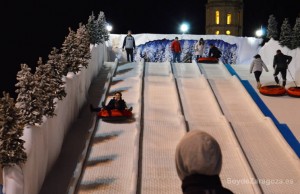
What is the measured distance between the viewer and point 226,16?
75.5 meters

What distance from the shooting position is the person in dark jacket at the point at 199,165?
8.66 feet

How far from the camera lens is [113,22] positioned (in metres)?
50.8

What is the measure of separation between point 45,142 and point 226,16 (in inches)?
2723

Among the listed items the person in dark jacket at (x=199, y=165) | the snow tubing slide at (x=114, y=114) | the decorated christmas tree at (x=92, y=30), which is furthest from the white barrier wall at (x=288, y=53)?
the person in dark jacket at (x=199, y=165)

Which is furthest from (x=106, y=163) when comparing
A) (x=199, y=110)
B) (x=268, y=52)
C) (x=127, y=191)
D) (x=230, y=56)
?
(x=230, y=56)

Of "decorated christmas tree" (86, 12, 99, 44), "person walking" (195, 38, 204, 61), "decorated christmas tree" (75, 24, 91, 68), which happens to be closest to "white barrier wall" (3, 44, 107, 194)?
"decorated christmas tree" (75, 24, 91, 68)

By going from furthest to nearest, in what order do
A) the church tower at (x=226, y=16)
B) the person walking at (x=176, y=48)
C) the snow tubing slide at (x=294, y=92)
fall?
the church tower at (x=226, y=16), the person walking at (x=176, y=48), the snow tubing slide at (x=294, y=92)

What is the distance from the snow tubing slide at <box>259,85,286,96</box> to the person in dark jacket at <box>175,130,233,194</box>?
12.4 metres

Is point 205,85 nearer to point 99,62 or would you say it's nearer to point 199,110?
point 199,110

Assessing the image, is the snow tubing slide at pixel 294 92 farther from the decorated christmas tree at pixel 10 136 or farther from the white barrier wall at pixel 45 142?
the decorated christmas tree at pixel 10 136

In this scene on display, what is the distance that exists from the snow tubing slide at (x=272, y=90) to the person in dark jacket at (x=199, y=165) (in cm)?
1236

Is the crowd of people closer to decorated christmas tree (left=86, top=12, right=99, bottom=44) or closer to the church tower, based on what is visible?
decorated christmas tree (left=86, top=12, right=99, bottom=44)

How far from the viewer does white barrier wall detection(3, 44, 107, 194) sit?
6855 mm

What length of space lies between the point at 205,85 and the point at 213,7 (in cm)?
6196
